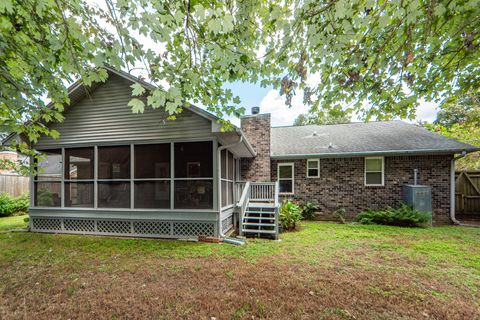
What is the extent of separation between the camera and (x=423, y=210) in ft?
27.0

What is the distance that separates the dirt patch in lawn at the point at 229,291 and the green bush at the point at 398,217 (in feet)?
14.2

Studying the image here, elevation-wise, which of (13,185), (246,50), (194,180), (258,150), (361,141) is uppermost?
(246,50)

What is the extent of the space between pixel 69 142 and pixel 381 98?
28.2 feet

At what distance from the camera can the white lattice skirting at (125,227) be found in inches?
244

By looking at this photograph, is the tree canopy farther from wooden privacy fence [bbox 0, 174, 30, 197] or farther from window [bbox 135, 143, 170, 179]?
wooden privacy fence [bbox 0, 174, 30, 197]

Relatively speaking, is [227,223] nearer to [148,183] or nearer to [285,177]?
[148,183]

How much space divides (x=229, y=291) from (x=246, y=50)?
4021 millimetres

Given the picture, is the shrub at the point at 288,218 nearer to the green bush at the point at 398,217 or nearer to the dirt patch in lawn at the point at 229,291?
the dirt patch in lawn at the point at 229,291

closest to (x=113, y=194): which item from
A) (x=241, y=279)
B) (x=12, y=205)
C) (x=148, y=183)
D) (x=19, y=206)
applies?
(x=148, y=183)

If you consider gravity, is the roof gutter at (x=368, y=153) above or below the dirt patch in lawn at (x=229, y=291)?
above

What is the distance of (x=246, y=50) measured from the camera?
377 cm

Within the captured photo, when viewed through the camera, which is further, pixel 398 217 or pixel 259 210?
pixel 398 217

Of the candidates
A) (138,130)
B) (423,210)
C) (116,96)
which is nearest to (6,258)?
(138,130)

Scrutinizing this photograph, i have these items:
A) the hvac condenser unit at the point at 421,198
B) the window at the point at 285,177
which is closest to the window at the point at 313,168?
the window at the point at 285,177
